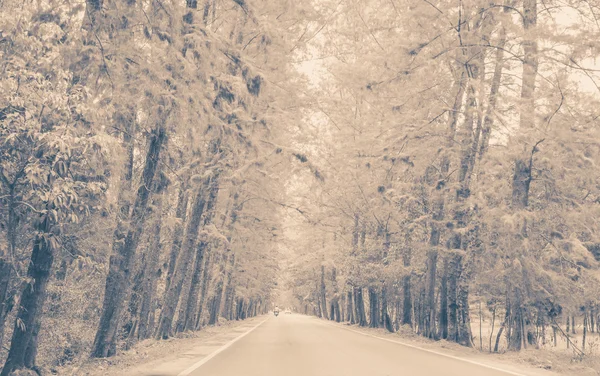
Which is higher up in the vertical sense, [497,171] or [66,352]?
[497,171]

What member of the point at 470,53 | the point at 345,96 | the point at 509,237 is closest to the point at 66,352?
the point at 509,237

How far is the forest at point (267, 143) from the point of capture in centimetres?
721

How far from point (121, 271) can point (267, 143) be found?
184 inches

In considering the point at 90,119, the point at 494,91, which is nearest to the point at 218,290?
the point at 494,91

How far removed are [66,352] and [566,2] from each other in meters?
18.1

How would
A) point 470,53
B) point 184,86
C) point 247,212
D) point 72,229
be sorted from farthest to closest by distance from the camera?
point 247,212 → point 470,53 → point 72,229 → point 184,86

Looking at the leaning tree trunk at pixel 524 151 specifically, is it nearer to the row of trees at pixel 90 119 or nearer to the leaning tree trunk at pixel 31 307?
the row of trees at pixel 90 119

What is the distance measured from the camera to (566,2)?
1412 cm

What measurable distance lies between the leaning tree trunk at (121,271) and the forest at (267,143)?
53 millimetres

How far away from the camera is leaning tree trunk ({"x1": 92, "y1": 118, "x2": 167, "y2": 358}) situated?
1096 cm

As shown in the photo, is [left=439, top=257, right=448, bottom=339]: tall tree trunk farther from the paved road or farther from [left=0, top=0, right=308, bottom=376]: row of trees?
[left=0, top=0, right=308, bottom=376]: row of trees

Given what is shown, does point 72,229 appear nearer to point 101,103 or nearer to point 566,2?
point 101,103

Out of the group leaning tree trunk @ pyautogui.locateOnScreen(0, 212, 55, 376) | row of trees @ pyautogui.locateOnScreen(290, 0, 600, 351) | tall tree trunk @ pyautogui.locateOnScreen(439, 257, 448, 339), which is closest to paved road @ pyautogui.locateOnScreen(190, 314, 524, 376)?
leaning tree trunk @ pyautogui.locateOnScreen(0, 212, 55, 376)

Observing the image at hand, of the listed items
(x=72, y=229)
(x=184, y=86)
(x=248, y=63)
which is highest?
(x=248, y=63)
